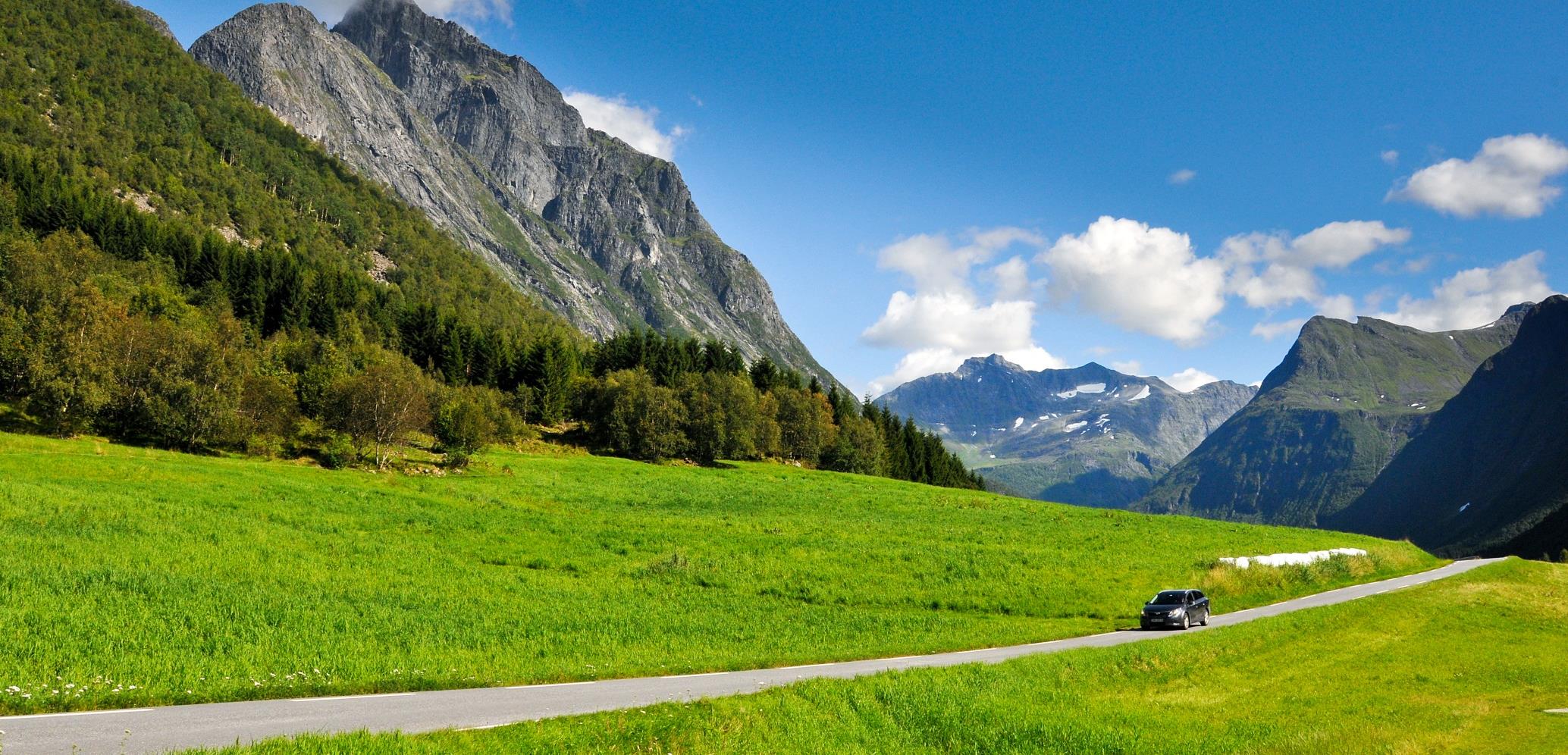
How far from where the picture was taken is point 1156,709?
20.1 metres

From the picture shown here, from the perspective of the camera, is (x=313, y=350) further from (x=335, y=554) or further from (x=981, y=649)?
(x=981, y=649)

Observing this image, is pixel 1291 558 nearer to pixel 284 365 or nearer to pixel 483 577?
pixel 483 577

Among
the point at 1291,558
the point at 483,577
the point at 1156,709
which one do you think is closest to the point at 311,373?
the point at 483,577

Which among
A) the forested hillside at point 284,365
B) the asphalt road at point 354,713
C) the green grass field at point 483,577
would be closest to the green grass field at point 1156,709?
the asphalt road at point 354,713

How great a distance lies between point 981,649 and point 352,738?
70.5 feet

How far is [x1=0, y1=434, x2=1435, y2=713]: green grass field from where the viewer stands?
17578mm

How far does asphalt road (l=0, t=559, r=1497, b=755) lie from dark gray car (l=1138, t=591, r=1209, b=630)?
1762cm

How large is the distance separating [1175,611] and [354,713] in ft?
105

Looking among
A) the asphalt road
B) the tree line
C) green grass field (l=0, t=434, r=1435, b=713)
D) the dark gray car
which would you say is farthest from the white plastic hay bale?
the tree line

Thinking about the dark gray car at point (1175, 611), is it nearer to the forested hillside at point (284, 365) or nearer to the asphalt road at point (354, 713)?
the asphalt road at point (354, 713)

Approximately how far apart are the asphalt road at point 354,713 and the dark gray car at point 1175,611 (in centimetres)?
1762

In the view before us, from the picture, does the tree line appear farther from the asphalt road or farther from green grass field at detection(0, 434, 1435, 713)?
the asphalt road

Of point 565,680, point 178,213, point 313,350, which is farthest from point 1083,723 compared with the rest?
point 178,213

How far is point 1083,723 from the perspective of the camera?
1725 centimetres
